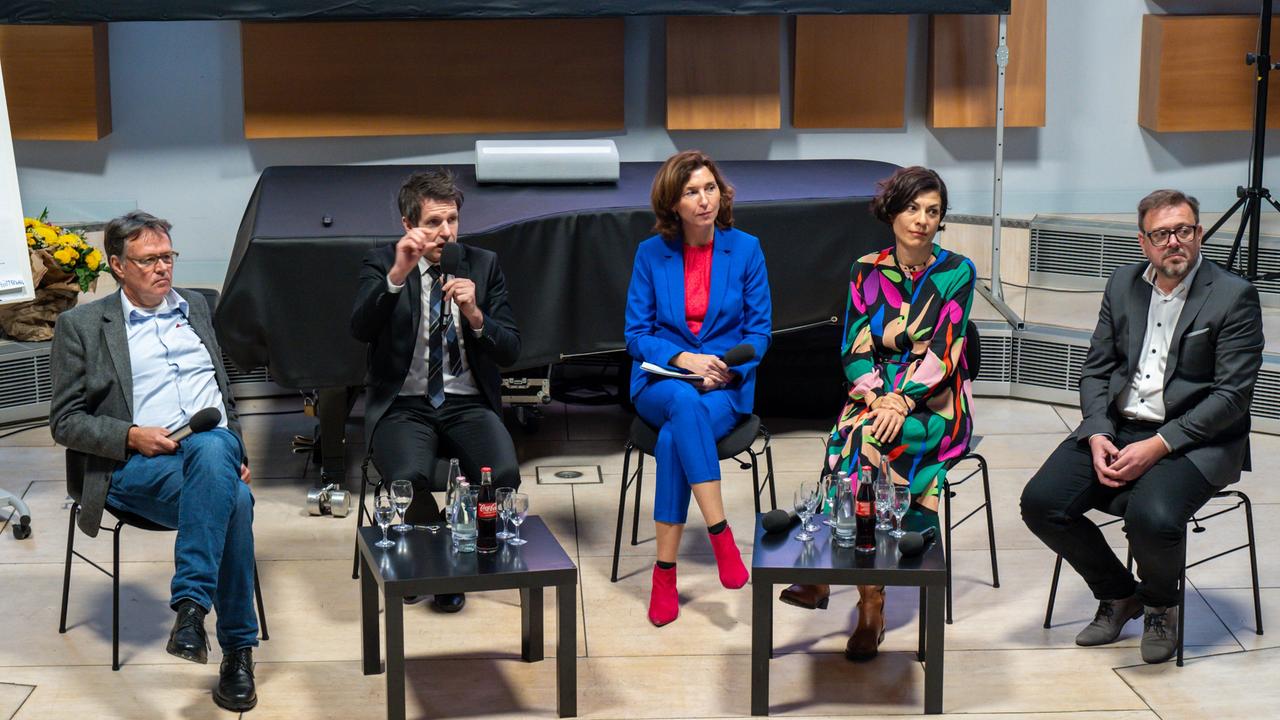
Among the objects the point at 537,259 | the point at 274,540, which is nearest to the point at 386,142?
the point at 537,259

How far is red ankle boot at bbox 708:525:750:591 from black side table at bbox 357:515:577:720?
621mm

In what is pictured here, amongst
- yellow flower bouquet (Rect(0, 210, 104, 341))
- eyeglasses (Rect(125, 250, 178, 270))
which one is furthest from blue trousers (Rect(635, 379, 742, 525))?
yellow flower bouquet (Rect(0, 210, 104, 341))

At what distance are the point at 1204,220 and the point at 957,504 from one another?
2521mm

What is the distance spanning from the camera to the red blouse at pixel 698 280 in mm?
4406

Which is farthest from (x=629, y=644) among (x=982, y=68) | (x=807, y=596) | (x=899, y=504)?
(x=982, y=68)

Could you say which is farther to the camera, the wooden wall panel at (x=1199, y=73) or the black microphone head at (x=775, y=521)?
the wooden wall panel at (x=1199, y=73)

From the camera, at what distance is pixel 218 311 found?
4660mm

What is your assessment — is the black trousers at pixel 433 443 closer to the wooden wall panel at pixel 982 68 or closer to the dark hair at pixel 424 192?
the dark hair at pixel 424 192

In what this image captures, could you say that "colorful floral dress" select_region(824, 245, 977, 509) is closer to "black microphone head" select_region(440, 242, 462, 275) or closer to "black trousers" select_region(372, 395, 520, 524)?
"black trousers" select_region(372, 395, 520, 524)

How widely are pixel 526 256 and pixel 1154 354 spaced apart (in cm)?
193

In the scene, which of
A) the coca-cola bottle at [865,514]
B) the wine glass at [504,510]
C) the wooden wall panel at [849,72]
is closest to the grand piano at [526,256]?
the wooden wall panel at [849,72]

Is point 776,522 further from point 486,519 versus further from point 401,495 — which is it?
point 401,495

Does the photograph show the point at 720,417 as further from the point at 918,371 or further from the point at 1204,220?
the point at 1204,220

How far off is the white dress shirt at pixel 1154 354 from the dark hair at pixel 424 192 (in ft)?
5.91
